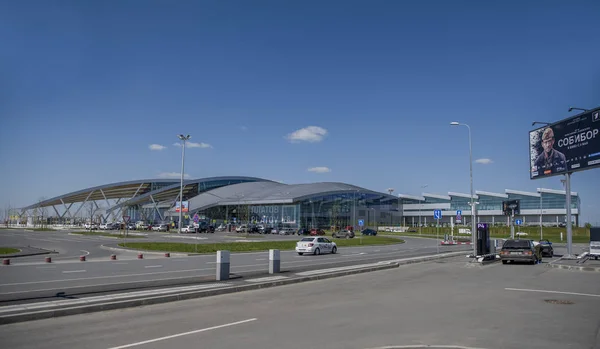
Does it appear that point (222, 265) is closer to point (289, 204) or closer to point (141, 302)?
point (141, 302)

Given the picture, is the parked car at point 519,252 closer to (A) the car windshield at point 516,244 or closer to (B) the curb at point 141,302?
(A) the car windshield at point 516,244

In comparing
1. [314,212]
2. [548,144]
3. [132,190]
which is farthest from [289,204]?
[548,144]

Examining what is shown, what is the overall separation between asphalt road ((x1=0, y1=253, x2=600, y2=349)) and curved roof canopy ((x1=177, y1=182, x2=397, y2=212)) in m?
88.2

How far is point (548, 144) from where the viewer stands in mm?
33719

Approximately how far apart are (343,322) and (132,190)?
460ft

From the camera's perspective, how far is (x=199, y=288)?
14828mm

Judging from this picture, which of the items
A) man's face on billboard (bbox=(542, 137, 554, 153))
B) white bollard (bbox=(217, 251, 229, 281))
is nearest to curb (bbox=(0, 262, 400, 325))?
white bollard (bbox=(217, 251, 229, 281))

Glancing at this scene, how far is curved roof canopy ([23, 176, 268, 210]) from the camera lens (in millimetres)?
133375

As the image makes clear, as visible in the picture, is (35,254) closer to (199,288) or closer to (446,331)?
(199,288)

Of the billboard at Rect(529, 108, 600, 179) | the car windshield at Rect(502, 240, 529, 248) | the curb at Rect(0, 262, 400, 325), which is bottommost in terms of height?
the curb at Rect(0, 262, 400, 325)

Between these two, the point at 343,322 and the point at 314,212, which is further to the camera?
the point at 314,212

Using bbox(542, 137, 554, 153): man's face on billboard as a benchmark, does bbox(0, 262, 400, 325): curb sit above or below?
below

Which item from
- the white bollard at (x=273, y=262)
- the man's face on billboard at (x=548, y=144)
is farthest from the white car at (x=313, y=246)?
the man's face on billboard at (x=548, y=144)

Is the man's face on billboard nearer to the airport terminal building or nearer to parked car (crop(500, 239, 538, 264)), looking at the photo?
parked car (crop(500, 239, 538, 264))
